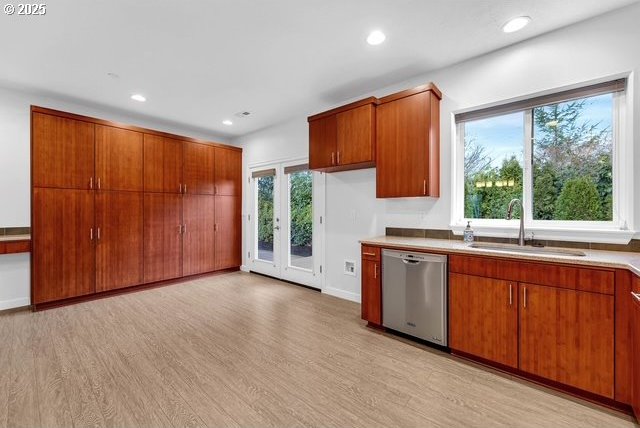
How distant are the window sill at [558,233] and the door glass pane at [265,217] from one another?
329 cm

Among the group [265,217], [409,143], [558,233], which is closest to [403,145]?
[409,143]

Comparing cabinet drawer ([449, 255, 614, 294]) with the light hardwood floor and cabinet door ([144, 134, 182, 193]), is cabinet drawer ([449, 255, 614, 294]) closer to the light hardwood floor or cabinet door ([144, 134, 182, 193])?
the light hardwood floor

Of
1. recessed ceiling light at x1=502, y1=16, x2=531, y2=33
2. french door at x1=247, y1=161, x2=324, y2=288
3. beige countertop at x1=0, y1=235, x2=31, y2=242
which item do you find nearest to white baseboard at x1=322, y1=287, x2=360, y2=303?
french door at x1=247, y1=161, x2=324, y2=288

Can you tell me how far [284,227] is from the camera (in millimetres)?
4996

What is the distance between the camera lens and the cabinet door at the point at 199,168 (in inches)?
192

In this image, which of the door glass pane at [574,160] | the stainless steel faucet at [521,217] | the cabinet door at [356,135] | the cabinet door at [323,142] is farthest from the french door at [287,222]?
the door glass pane at [574,160]

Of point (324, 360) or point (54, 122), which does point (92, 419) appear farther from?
point (54, 122)

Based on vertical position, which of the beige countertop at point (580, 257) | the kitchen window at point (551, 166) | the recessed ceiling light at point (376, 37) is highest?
the recessed ceiling light at point (376, 37)

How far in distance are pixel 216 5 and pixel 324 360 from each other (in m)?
2.98

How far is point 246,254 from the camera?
5.71 metres

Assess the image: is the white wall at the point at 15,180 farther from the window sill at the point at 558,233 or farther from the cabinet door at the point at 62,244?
the window sill at the point at 558,233

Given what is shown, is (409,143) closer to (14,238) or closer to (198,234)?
(198,234)

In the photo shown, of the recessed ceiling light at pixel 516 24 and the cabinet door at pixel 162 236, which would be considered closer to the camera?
the recessed ceiling light at pixel 516 24

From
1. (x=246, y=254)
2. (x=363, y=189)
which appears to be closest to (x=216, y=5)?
(x=363, y=189)
